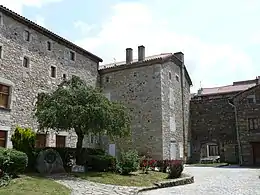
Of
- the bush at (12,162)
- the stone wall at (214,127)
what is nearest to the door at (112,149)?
the stone wall at (214,127)

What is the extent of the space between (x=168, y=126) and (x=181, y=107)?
4651 mm

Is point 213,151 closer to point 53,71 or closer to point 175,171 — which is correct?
point 53,71

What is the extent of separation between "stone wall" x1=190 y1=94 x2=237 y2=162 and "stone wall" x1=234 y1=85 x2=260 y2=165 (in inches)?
115

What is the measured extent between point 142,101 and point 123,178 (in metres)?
12.8

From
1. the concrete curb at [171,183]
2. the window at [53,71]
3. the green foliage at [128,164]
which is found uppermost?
the window at [53,71]

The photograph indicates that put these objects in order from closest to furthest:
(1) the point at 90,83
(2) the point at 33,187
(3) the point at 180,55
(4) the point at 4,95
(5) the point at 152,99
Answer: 1. (2) the point at 33,187
2. (4) the point at 4,95
3. (5) the point at 152,99
4. (1) the point at 90,83
5. (3) the point at 180,55

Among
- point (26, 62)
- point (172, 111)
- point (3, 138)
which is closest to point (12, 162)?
point (3, 138)

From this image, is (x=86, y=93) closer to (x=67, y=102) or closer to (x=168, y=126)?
(x=67, y=102)

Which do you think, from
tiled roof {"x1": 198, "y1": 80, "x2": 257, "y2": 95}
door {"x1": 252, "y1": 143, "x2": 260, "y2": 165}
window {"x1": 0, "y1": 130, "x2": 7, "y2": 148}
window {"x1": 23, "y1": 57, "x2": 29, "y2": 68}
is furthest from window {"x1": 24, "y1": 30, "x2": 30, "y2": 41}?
tiled roof {"x1": 198, "y1": 80, "x2": 257, "y2": 95}

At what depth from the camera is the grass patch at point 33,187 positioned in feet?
32.8

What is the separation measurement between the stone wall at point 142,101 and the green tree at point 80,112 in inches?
340

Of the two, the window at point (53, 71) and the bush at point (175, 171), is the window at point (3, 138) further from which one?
the bush at point (175, 171)

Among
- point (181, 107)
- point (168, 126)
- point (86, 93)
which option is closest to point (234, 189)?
point (86, 93)

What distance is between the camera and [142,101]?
2667 cm
